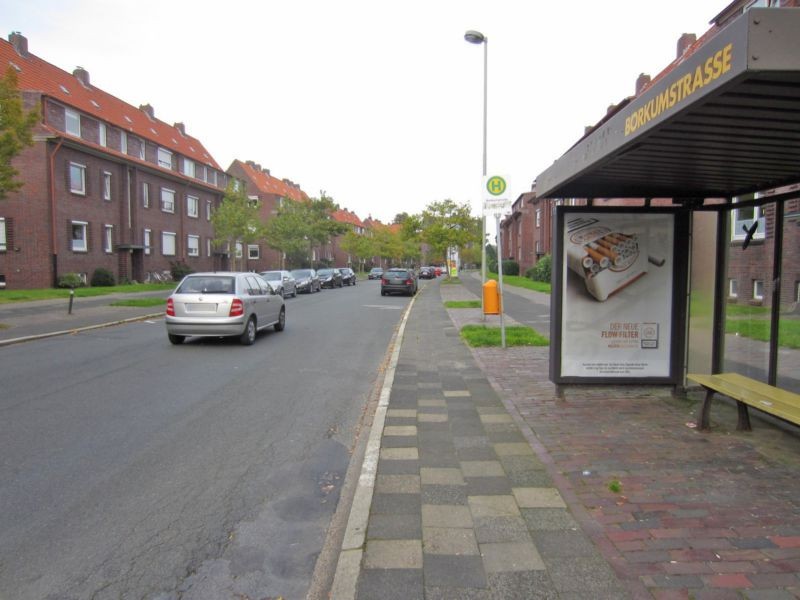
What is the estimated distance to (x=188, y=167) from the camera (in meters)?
45.1

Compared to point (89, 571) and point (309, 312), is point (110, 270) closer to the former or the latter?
point (309, 312)

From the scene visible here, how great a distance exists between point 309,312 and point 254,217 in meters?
23.8

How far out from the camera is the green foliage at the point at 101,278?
104 ft

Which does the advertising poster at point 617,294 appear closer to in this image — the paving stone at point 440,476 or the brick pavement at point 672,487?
the brick pavement at point 672,487

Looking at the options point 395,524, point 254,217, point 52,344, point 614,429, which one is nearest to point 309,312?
point 52,344

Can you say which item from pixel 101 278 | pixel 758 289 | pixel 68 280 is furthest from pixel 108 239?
pixel 758 289

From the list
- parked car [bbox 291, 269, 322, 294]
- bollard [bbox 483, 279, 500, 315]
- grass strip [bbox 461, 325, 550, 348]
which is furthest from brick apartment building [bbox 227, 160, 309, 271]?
grass strip [bbox 461, 325, 550, 348]

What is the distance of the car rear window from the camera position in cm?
1191

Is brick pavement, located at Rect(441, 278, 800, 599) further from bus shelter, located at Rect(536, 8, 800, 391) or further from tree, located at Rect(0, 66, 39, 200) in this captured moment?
tree, located at Rect(0, 66, 39, 200)

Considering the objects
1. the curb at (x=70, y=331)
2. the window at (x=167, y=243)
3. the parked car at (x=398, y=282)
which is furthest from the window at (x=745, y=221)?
the window at (x=167, y=243)

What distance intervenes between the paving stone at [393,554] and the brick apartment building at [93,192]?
2315 cm

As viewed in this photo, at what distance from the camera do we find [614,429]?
5.54 metres

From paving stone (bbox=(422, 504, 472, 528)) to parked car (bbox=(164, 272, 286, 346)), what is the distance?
28.3ft

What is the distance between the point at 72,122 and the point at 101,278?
28.1 ft
